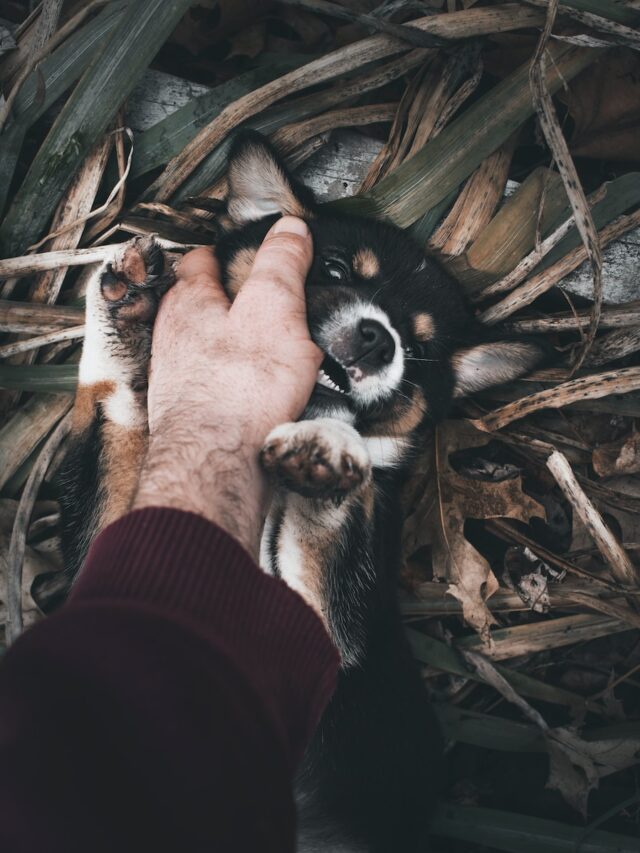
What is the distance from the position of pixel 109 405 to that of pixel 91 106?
1212mm

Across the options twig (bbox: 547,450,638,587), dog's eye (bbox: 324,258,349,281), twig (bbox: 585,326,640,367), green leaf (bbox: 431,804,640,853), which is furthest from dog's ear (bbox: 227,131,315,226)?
green leaf (bbox: 431,804,640,853)

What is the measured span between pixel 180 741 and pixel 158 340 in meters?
1.53

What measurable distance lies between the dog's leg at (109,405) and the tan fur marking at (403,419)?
95 centimetres

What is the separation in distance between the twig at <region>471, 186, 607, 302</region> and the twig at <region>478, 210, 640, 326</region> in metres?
0.04

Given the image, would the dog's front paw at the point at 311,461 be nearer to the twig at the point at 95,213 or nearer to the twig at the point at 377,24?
the twig at the point at 95,213

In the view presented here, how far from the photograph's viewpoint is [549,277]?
268 cm

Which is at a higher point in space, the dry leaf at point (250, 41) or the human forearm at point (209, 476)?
the dry leaf at point (250, 41)

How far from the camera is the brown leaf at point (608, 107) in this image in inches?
105

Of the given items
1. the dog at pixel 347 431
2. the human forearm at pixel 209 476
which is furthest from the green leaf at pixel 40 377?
the human forearm at pixel 209 476

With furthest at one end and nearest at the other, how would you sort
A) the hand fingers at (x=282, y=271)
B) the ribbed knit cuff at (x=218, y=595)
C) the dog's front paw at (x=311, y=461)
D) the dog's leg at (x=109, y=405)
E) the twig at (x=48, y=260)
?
the twig at (x=48, y=260) → the dog's leg at (x=109, y=405) → the hand fingers at (x=282, y=271) → the dog's front paw at (x=311, y=461) → the ribbed knit cuff at (x=218, y=595)

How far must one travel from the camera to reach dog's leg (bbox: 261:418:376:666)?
6.09ft

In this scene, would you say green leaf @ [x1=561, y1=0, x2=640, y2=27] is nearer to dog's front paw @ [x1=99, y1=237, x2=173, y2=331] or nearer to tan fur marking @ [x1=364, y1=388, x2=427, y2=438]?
tan fur marking @ [x1=364, y1=388, x2=427, y2=438]

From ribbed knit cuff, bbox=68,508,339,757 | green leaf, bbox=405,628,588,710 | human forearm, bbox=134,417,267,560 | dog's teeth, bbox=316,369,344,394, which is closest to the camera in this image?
ribbed knit cuff, bbox=68,508,339,757

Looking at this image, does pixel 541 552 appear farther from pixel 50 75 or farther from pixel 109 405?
pixel 50 75
